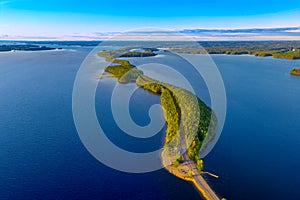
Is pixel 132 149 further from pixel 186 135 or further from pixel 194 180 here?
pixel 194 180

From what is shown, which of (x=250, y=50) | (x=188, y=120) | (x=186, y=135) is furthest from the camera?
(x=250, y=50)

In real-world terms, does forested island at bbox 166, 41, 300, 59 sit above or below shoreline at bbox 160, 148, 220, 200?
above

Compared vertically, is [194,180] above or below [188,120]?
below

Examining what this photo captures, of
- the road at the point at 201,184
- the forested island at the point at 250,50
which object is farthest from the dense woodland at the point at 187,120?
the forested island at the point at 250,50

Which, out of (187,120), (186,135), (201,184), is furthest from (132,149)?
(201,184)

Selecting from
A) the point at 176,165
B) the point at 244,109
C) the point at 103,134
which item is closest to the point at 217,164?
the point at 176,165

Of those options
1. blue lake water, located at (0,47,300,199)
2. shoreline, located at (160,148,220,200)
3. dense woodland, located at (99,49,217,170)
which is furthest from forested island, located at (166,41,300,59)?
shoreline, located at (160,148,220,200)

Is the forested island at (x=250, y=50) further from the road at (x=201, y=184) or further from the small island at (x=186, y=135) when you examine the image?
the road at (x=201, y=184)

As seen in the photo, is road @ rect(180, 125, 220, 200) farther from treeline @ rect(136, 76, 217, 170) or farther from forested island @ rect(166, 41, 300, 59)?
forested island @ rect(166, 41, 300, 59)
